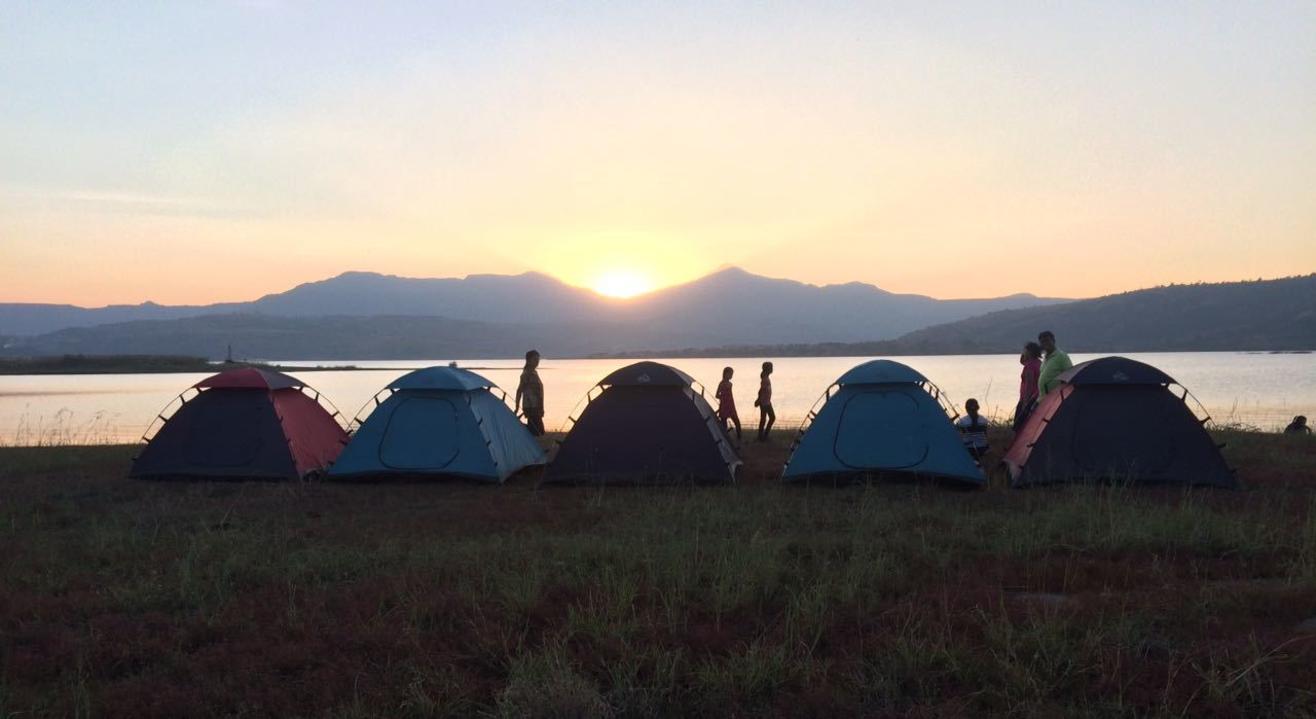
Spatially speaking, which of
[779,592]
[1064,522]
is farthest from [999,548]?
[779,592]

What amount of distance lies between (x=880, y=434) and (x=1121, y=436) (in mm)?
2904

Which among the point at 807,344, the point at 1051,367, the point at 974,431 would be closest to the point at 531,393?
the point at 974,431

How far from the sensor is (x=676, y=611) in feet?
19.4

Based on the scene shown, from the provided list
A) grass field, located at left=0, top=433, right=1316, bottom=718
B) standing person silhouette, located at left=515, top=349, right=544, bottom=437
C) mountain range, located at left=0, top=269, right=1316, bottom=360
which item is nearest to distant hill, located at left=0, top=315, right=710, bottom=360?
mountain range, located at left=0, top=269, right=1316, bottom=360

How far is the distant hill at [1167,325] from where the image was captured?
109 metres

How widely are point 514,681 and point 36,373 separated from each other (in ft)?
285

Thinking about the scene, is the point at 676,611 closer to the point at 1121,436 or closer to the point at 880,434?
the point at 880,434

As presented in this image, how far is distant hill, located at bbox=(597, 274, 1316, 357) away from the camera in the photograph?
356ft

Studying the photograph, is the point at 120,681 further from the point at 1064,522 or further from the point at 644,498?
the point at 1064,522

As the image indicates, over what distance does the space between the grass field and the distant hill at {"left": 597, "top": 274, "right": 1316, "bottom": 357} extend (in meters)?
105

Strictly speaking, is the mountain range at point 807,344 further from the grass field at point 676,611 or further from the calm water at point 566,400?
the grass field at point 676,611

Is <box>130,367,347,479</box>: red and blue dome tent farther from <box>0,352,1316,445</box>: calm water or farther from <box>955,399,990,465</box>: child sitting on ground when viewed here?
<box>955,399,990,465</box>: child sitting on ground

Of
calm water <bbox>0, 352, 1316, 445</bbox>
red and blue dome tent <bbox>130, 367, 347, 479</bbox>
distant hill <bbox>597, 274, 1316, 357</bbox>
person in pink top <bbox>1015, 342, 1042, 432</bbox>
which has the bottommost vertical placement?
calm water <bbox>0, 352, 1316, 445</bbox>

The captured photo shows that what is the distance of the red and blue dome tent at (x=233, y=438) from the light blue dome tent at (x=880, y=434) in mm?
7064
